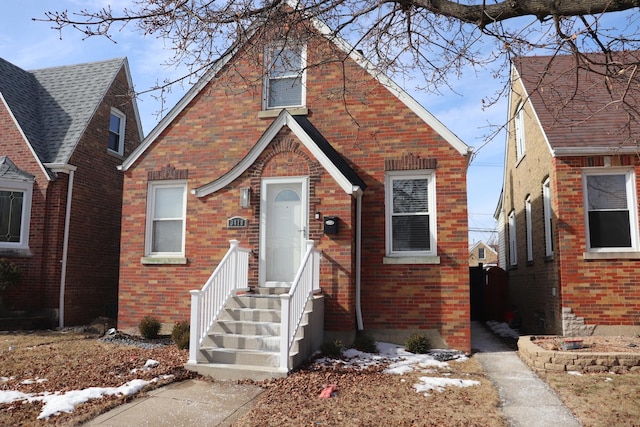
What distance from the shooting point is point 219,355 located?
725 centimetres

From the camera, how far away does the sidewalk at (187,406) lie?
511 centimetres

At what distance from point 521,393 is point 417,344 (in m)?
2.62

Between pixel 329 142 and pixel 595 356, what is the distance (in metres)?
6.10

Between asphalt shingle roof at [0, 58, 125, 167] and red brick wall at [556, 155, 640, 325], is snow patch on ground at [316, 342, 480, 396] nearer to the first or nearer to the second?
red brick wall at [556, 155, 640, 325]

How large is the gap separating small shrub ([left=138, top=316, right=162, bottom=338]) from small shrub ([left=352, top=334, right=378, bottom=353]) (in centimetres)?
418

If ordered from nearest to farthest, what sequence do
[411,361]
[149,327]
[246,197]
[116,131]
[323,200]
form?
[411,361], [323,200], [246,197], [149,327], [116,131]

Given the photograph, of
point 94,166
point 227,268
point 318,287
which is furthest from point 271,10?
point 94,166

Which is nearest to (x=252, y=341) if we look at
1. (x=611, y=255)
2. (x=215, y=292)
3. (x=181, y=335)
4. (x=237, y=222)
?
(x=215, y=292)

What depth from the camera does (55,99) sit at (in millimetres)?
14641

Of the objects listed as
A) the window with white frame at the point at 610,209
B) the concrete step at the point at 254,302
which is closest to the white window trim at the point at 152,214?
the concrete step at the point at 254,302

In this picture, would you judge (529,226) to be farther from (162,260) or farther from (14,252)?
(14,252)

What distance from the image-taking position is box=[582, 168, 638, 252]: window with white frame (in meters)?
9.67

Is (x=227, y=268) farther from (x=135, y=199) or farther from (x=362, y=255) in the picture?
(x=135, y=199)

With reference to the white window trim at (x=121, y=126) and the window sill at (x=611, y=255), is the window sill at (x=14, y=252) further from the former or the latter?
the window sill at (x=611, y=255)
